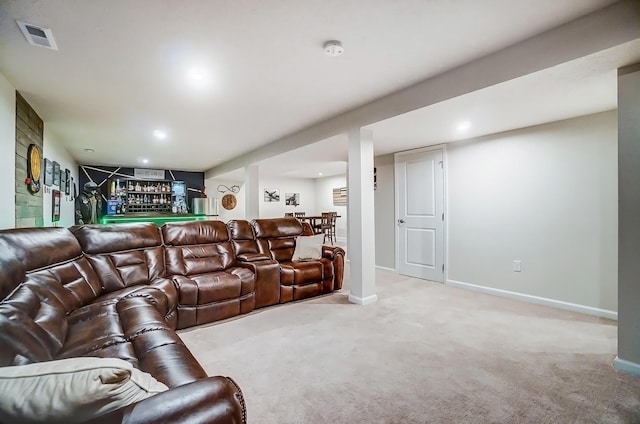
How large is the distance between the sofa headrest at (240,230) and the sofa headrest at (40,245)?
5.47 feet

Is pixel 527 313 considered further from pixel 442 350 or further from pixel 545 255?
pixel 442 350

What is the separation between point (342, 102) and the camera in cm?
335

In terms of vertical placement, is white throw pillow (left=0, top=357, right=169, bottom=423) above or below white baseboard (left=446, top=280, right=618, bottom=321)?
above

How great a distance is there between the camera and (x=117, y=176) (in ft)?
27.6

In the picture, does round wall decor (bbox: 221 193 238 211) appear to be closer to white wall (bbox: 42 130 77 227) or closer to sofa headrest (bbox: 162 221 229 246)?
white wall (bbox: 42 130 77 227)

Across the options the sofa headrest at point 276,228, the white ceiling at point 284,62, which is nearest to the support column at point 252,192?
the sofa headrest at point 276,228

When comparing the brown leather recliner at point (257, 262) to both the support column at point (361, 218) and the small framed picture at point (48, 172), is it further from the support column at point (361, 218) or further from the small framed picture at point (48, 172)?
the small framed picture at point (48, 172)

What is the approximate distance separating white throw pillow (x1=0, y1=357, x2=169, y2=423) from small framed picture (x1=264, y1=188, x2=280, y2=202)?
392 inches

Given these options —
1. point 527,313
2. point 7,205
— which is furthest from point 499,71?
point 7,205

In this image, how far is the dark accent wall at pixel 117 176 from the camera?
791 centimetres

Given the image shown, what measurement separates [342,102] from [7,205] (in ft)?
11.0

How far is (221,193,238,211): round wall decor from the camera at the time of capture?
393 inches

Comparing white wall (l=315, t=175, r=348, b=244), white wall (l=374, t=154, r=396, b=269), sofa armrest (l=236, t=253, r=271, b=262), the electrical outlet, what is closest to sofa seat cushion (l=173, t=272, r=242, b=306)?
sofa armrest (l=236, t=253, r=271, b=262)

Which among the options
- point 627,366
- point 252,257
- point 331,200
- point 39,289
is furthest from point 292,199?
point 627,366
